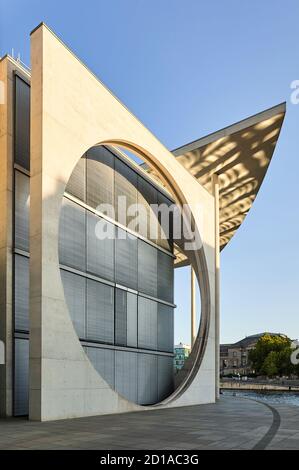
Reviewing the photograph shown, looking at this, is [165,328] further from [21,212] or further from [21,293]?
[21,212]

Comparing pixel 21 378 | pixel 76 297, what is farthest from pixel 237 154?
pixel 21 378

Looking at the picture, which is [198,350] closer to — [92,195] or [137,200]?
[137,200]

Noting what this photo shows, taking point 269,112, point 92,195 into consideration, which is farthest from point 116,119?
point 269,112

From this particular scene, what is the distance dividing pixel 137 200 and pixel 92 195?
4608 millimetres

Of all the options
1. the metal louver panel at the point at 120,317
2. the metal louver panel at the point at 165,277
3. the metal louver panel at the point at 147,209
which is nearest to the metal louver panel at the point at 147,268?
the metal louver panel at the point at 165,277

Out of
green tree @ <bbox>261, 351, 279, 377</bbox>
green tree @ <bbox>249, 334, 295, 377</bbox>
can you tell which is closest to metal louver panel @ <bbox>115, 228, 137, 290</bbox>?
green tree @ <bbox>249, 334, 295, 377</bbox>

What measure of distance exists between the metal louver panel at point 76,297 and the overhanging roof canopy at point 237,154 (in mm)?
12440

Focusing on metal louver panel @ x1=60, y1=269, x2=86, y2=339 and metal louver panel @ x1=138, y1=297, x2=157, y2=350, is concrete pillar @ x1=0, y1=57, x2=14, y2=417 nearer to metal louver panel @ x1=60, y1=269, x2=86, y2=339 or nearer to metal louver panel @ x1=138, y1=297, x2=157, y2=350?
metal louver panel @ x1=60, y1=269, x2=86, y2=339

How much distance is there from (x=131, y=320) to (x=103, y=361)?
10.3ft

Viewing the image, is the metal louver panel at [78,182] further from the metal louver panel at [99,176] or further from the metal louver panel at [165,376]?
the metal louver panel at [165,376]

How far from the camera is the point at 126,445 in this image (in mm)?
9312

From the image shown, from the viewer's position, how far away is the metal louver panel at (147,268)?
A: 23.2 metres

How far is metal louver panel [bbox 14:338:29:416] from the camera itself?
599 inches

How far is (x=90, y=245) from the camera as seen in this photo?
1888 cm
